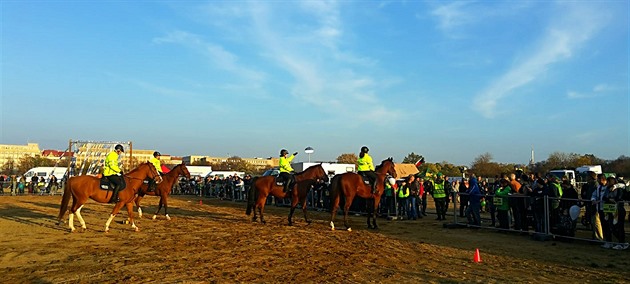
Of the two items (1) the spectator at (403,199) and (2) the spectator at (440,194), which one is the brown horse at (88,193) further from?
(2) the spectator at (440,194)

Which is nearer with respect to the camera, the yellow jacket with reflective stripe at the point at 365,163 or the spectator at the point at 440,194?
the yellow jacket with reflective stripe at the point at 365,163

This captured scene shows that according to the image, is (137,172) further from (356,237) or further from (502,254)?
(502,254)

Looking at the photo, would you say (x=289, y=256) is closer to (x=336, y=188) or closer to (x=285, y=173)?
(x=336, y=188)

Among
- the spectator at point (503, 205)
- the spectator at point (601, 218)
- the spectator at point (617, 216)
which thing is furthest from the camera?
the spectator at point (503, 205)

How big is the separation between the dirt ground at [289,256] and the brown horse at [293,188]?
4.09 ft

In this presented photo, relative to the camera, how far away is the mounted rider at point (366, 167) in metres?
15.6

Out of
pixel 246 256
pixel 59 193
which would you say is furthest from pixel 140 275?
pixel 59 193

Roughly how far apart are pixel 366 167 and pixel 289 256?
6.58 meters

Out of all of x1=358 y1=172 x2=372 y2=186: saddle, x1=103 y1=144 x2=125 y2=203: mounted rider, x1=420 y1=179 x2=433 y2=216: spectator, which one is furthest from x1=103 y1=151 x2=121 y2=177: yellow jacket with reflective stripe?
x1=420 y1=179 x2=433 y2=216: spectator

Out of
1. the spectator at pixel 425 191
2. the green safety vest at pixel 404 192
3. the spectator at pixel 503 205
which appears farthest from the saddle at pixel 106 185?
the spectator at pixel 425 191

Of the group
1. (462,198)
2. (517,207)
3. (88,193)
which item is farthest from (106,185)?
(462,198)

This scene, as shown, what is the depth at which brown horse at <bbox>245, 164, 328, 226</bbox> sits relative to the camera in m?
16.1

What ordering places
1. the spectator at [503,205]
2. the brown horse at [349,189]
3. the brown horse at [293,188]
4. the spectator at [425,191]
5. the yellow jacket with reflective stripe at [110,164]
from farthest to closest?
the spectator at [425,191]
the brown horse at [293,188]
the brown horse at [349,189]
the spectator at [503,205]
the yellow jacket with reflective stripe at [110,164]

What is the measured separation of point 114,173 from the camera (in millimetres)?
14672
